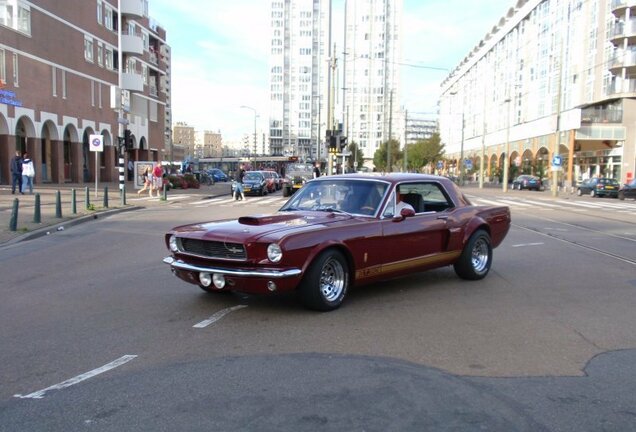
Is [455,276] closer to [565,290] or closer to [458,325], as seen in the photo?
[565,290]

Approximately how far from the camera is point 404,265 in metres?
7.38

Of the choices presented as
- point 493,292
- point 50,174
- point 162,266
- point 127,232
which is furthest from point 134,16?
point 493,292

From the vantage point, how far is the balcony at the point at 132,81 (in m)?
49.1

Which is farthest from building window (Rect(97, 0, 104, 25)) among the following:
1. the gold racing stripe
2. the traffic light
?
the gold racing stripe

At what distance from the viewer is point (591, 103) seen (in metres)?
53.3

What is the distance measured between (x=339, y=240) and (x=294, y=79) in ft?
404

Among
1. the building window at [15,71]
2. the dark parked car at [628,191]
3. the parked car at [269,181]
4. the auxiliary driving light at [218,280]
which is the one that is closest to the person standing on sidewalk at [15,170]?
the building window at [15,71]

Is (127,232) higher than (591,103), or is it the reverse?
(591,103)

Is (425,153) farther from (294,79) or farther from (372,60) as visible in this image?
(294,79)

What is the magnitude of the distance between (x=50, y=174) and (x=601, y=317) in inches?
1589

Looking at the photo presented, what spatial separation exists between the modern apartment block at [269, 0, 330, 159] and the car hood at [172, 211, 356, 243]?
3895 inches

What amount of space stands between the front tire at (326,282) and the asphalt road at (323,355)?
0.52ft

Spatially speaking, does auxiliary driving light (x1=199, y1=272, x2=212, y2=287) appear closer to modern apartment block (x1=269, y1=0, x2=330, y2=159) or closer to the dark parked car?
the dark parked car

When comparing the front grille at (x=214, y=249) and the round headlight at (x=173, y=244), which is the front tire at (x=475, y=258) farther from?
the round headlight at (x=173, y=244)
